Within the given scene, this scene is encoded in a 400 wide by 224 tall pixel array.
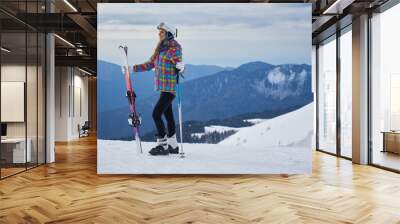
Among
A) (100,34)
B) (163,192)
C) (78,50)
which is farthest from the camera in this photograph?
(78,50)

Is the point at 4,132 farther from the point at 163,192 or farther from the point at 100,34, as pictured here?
the point at 163,192

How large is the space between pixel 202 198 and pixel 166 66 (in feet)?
8.04

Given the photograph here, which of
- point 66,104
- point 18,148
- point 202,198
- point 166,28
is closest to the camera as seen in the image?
point 202,198

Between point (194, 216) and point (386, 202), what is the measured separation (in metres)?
2.37

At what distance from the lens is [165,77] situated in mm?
6359

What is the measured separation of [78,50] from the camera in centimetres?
1305

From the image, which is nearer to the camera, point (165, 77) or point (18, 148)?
point (165, 77)

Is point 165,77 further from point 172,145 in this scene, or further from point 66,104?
point 66,104

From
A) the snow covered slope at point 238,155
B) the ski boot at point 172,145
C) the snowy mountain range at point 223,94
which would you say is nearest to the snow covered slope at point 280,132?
the snow covered slope at point 238,155

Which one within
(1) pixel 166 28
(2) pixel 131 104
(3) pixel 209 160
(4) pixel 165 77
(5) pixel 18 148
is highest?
(1) pixel 166 28

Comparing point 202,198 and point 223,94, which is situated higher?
point 223,94

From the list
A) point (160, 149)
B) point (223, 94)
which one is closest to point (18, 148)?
point (160, 149)

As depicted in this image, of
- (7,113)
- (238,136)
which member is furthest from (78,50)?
(238,136)

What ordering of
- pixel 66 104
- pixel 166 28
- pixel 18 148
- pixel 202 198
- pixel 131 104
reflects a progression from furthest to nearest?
pixel 66 104 < pixel 18 148 < pixel 131 104 < pixel 166 28 < pixel 202 198
